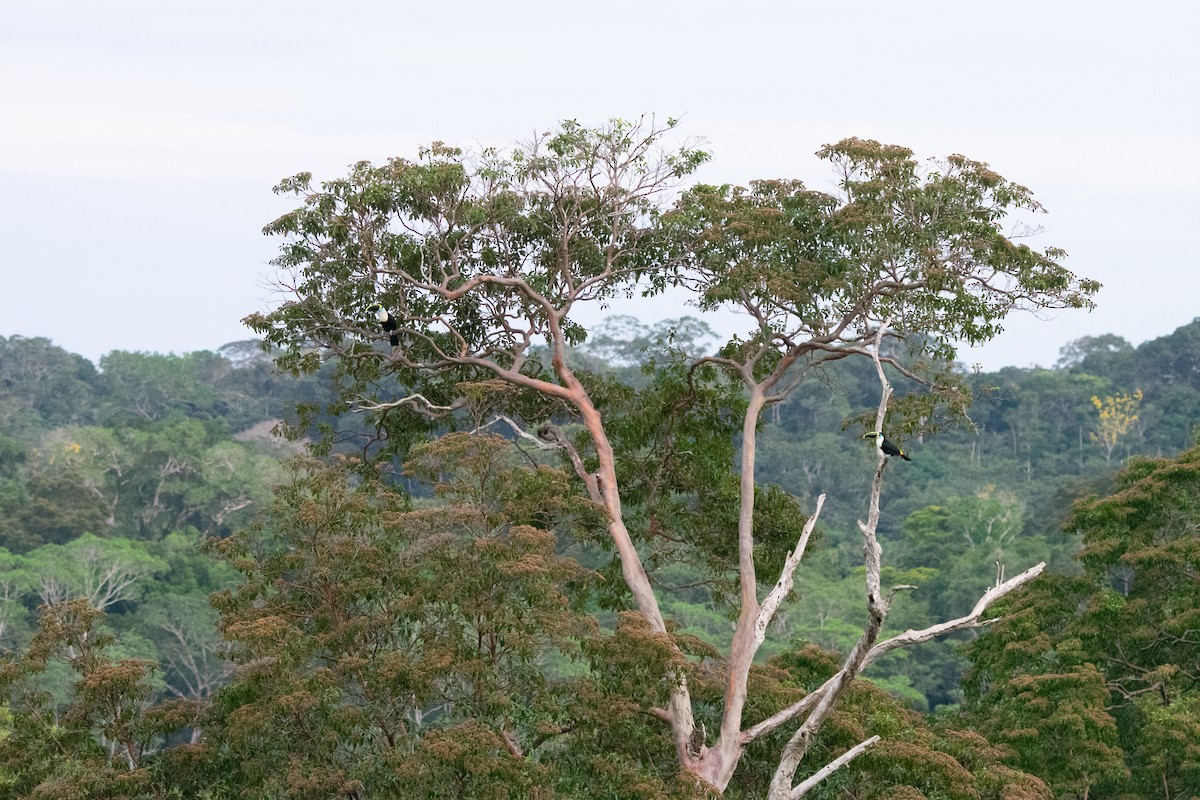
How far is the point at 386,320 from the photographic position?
11.9 metres

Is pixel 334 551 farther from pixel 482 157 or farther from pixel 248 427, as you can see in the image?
pixel 248 427

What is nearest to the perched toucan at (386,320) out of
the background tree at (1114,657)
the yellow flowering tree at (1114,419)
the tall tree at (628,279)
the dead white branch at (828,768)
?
the tall tree at (628,279)

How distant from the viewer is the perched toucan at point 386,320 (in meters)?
11.9

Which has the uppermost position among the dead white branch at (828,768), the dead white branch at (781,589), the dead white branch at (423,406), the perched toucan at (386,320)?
the perched toucan at (386,320)

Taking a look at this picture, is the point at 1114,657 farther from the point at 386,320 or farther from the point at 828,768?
the point at 386,320

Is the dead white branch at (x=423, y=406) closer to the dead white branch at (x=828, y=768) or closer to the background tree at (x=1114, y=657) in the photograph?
the dead white branch at (x=828, y=768)

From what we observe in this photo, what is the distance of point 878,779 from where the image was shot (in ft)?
35.8

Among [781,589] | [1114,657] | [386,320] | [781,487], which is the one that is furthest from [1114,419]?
[386,320]

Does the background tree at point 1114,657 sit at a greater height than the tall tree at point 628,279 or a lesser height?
lesser

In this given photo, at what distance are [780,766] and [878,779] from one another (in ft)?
3.05

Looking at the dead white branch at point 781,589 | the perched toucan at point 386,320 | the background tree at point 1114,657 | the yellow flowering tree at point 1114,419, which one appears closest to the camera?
the dead white branch at point 781,589

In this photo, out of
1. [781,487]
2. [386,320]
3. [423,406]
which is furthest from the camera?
[781,487]

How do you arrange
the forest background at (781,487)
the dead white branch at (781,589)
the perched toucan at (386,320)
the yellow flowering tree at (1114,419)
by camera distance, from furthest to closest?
the yellow flowering tree at (1114,419)
the forest background at (781,487)
the perched toucan at (386,320)
the dead white branch at (781,589)

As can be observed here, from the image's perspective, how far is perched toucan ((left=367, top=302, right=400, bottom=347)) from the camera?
470 inches
